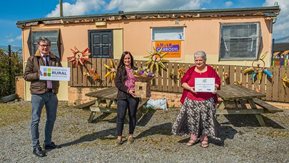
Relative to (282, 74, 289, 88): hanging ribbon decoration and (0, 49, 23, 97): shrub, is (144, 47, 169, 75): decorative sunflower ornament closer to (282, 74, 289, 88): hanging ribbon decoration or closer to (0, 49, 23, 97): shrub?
(282, 74, 289, 88): hanging ribbon decoration

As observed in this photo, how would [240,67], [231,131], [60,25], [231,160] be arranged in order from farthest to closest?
[60,25] → [240,67] → [231,131] → [231,160]

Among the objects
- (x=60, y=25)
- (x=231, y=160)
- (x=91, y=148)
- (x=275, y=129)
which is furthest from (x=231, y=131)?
(x=60, y=25)

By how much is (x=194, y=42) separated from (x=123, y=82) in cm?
513

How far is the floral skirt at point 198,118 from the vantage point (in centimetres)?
484

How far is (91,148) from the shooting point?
493cm

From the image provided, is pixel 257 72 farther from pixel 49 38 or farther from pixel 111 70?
pixel 49 38

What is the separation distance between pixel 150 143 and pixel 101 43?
5.91 m

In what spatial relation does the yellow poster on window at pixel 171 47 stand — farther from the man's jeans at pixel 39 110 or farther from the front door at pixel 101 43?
the man's jeans at pixel 39 110

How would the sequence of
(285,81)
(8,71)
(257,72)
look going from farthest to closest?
(8,71) < (257,72) < (285,81)

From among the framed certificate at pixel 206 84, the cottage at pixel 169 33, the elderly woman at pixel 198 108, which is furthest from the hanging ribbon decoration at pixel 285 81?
the framed certificate at pixel 206 84

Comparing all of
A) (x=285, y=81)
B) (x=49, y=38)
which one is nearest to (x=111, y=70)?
(x=49, y=38)

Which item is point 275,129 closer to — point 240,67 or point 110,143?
point 240,67

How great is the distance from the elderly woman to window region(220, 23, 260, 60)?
185 inches

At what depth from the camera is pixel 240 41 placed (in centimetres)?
905
